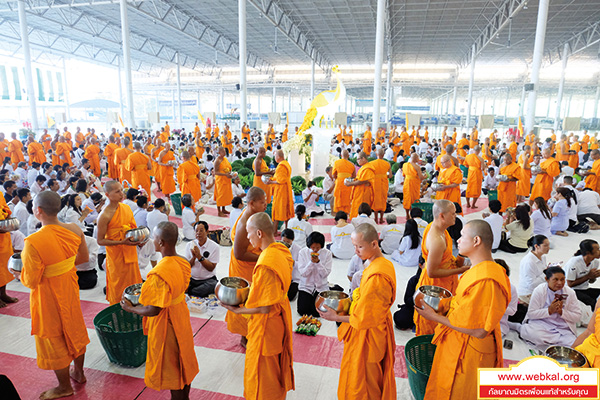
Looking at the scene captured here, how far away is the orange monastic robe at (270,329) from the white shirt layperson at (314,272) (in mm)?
1942

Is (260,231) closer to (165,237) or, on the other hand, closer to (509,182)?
(165,237)

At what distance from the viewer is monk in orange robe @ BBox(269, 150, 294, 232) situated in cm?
729

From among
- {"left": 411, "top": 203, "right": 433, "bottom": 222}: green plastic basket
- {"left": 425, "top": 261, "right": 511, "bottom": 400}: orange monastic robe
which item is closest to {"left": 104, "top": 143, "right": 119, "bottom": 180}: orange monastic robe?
{"left": 411, "top": 203, "right": 433, "bottom": 222}: green plastic basket

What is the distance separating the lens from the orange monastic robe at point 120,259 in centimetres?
423

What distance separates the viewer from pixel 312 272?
5.00 metres

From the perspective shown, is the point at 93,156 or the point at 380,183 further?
the point at 93,156

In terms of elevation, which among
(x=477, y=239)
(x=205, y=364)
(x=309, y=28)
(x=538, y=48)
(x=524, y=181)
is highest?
(x=309, y=28)

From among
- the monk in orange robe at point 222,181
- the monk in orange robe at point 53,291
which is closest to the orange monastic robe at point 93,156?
the monk in orange robe at point 222,181

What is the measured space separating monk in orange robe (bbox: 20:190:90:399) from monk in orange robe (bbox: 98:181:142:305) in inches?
29.4

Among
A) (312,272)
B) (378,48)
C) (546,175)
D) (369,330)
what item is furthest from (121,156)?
(378,48)

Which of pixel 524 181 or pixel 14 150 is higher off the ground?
pixel 14 150

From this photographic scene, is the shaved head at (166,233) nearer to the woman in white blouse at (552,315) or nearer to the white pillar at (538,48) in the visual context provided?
the woman in white blouse at (552,315)

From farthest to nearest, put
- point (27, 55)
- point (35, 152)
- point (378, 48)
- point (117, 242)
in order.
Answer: point (27, 55) → point (378, 48) → point (35, 152) → point (117, 242)

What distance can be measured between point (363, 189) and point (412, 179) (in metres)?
1.33
